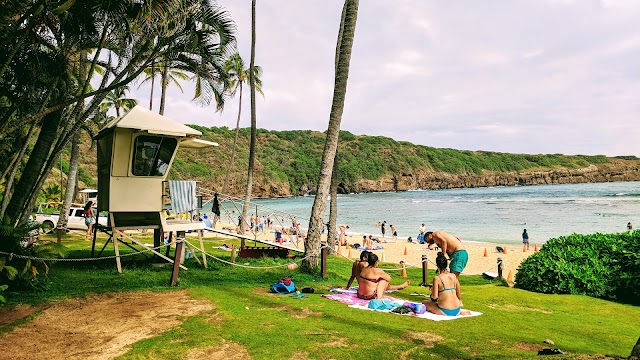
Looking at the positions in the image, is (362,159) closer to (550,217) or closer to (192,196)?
(550,217)

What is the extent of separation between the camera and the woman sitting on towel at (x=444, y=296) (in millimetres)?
7250

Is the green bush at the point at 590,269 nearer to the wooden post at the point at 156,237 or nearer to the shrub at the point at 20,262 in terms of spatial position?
the wooden post at the point at 156,237

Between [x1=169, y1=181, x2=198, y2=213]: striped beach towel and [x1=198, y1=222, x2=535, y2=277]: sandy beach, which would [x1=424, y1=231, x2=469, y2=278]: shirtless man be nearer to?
[x1=169, y1=181, x2=198, y2=213]: striped beach towel

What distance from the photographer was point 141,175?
10.6 meters

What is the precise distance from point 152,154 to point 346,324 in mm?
6946

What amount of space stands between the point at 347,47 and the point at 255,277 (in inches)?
259

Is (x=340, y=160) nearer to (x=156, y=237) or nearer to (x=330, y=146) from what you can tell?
(x=156, y=237)

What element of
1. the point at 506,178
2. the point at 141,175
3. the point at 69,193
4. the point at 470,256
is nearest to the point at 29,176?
the point at 141,175

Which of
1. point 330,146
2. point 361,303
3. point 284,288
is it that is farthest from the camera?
point 330,146

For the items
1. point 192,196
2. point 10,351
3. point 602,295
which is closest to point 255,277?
point 192,196

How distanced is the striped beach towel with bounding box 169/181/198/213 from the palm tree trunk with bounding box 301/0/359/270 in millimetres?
3223

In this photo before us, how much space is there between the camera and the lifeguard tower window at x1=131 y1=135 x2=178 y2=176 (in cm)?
1052

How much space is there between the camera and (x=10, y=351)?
525 centimetres

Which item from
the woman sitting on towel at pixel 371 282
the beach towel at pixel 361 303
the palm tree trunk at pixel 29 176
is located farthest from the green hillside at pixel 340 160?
the woman sitting on towel at pixel 371 282
